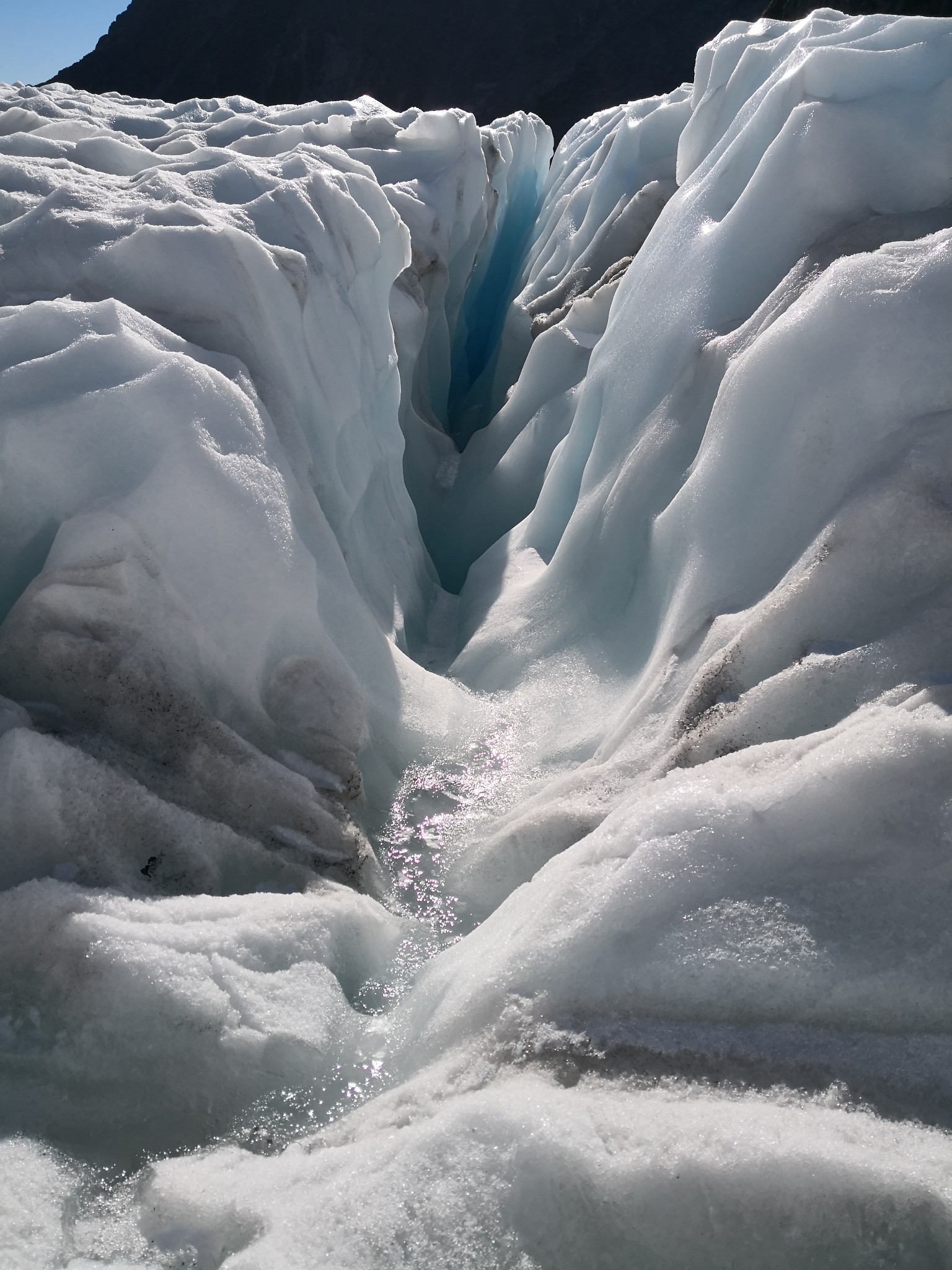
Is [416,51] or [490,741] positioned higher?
[416,51]

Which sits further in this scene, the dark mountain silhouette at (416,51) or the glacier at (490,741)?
the dark mountain silhouette at (416,51)

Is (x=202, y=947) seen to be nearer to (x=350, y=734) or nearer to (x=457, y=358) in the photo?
(x=350, y=734)

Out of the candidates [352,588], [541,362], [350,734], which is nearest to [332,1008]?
[350,734]

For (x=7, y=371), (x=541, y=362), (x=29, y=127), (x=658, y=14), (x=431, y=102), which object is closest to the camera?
(x=7, y=371)

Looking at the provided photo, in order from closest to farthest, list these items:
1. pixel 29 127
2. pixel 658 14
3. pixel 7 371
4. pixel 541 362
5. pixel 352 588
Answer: pixel 7 371 → pixel 352 588 → pixel 29 127 → pixel 541 362 → pixel 658 14

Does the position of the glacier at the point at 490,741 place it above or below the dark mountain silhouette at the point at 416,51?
below
